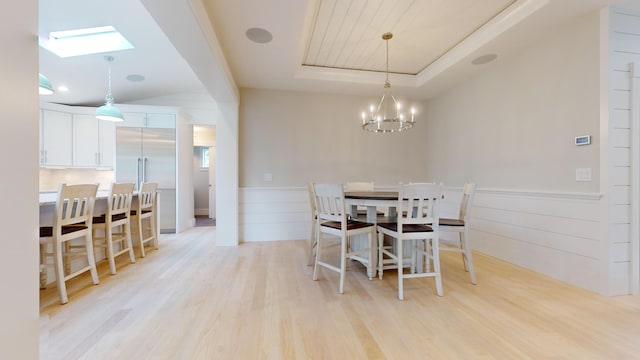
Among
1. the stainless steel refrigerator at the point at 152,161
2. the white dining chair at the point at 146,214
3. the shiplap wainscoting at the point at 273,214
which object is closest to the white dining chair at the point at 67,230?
the white dining chair at the point at 146,214

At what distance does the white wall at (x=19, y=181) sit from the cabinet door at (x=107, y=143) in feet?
17.7

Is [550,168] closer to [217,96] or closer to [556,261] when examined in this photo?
[556,261]

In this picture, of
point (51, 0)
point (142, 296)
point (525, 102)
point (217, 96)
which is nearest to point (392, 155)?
point (525, 102)

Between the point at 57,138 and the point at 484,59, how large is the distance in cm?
681

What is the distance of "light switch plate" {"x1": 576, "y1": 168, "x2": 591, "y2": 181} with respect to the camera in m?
2.36

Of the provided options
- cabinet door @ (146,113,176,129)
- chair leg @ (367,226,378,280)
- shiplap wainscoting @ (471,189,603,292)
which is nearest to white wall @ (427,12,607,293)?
shiplap wainscoting @ (471,189,603,292)

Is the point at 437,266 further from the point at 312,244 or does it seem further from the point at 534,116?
the point at 534,116

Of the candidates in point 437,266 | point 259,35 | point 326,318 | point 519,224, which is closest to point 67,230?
point 326,318

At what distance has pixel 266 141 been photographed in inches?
167

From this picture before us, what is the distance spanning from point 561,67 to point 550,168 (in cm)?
102

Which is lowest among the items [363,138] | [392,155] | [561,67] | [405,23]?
[392,155]

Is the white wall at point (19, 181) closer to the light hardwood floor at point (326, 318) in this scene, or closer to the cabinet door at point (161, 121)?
the light hardwood floor at point (326, 318)

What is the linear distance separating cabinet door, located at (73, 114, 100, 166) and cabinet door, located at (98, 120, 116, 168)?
0.08 metres

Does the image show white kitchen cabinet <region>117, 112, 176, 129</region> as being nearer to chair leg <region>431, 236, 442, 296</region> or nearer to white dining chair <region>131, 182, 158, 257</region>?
white dining chair <region>131, 182, 158, 257</region>
